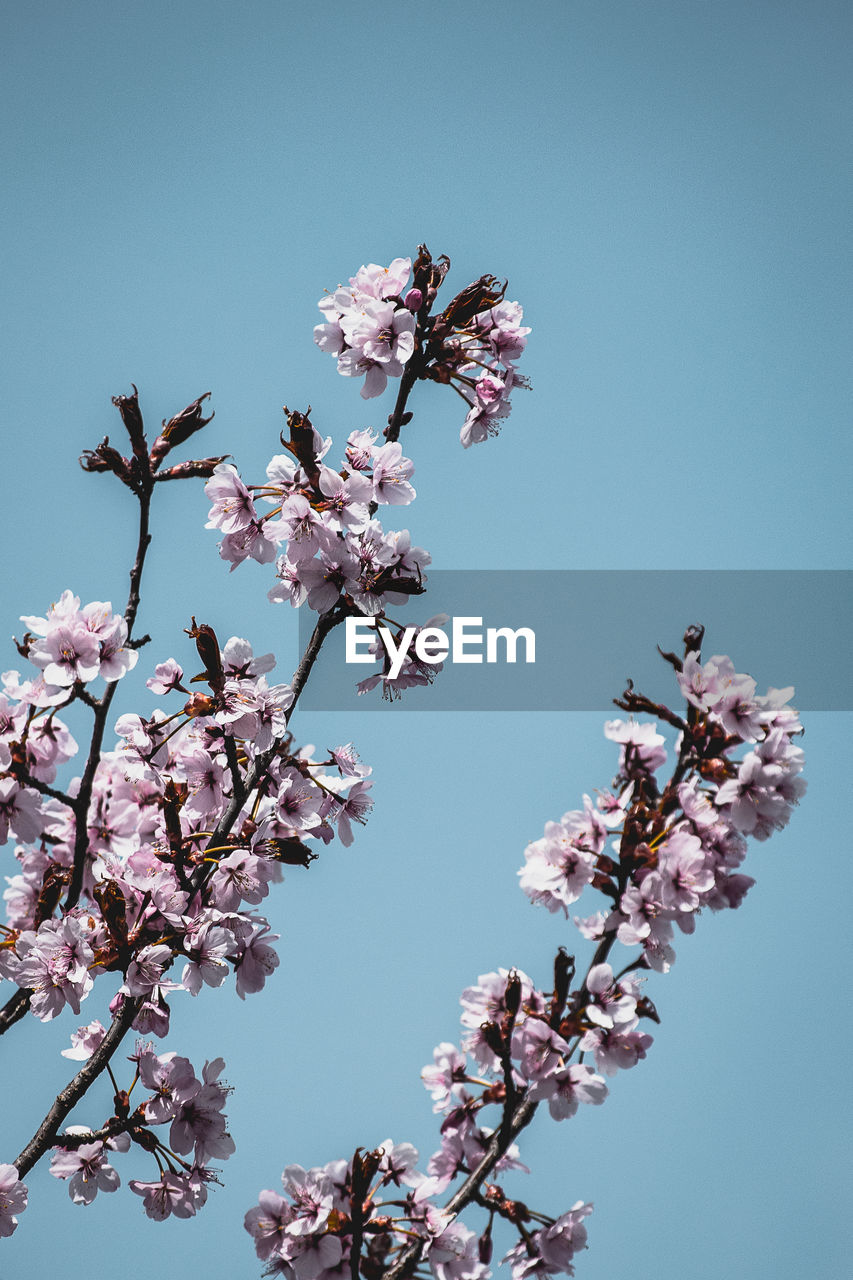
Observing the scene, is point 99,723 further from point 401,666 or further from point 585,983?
point 585,983

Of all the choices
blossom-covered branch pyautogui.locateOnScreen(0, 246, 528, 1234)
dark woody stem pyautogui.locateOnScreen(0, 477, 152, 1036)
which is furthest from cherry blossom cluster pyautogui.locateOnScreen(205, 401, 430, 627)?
dark woody stem pyautogui.locateOnScreen(0, 477, 152, 1036)

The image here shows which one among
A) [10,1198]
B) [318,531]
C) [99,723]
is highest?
[318,531]

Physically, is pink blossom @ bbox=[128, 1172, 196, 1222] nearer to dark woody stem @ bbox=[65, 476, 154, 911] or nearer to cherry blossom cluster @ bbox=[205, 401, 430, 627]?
dark woody stem @ bbox=[65, 476, 154, 911]

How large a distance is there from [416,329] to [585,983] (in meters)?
2.51

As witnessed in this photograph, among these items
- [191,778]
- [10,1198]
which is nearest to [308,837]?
[191,778]

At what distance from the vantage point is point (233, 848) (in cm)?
347

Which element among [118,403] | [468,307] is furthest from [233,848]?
[468,307]

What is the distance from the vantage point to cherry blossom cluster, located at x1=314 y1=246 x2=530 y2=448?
4.06 m

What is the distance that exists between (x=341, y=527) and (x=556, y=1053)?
1.90m

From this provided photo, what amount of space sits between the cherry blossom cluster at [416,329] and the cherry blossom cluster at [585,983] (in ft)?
5.15

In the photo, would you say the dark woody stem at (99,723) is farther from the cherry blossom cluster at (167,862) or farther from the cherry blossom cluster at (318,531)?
the cherry blossom cluster at (318,531)

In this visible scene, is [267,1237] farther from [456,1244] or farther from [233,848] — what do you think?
[233,848]

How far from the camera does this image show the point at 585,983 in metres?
3.20

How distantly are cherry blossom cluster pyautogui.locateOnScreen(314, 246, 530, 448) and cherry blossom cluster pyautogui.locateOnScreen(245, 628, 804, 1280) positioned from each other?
5.15ft
